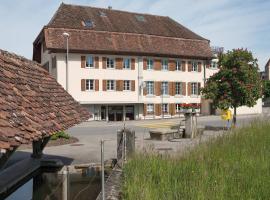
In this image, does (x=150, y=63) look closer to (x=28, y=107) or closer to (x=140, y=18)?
(x=140, y=18)

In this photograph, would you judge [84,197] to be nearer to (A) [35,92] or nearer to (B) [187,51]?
(A) [35,92]

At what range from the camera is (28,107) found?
795 centimetres

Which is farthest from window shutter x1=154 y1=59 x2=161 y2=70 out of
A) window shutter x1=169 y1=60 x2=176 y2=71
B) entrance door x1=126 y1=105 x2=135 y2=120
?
entrance door x1=126 y1=105 x2=135 y2=120

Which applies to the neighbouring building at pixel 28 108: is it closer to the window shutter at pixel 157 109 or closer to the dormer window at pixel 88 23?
the dormer window at pixel 88 23

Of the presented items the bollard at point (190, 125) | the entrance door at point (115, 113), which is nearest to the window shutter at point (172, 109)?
the entrance door at point (115, 113)

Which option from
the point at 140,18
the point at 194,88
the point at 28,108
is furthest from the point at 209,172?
the point at 140,18

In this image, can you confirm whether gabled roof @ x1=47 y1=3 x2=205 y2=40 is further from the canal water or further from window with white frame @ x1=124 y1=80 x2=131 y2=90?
the canal water

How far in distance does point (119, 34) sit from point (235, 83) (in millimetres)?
22243

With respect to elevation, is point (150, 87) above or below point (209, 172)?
above

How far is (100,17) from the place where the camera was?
5081 cm

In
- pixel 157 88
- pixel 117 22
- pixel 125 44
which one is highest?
pixel 117 22

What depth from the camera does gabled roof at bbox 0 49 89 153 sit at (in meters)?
6.13

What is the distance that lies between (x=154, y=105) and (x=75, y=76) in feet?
31.5

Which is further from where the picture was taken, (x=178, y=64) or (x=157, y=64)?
(x=178, y=64)
